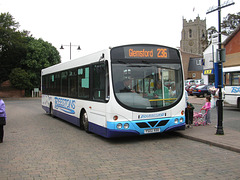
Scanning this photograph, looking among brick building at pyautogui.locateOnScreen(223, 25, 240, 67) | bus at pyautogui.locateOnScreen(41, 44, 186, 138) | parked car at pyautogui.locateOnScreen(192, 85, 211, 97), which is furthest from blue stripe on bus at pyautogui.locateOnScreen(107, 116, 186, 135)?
parked car at pyautogui.locateOnScreen(192, 85, 211, 97)

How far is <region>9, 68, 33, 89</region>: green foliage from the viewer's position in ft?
142

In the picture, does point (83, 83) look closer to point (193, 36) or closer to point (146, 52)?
point (146, 52)

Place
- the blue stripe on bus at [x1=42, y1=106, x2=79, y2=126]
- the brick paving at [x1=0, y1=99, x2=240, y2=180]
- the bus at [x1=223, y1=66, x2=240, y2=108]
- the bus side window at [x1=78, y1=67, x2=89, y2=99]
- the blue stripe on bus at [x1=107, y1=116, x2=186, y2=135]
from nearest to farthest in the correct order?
the brick paving at [x1=0, y1=99, x2=240, y2=180] < the blue stripe on bus at [x1=107, y1=116, x2=186, y2=135] < the bus side window at [x1=78, y1=67, x2=89, y2=99] < the blue stripe on bus at [x1=42, y1=106, x2=79, y2=126] < the bus at [x1=223, y1=66, x2=240, y2=108]

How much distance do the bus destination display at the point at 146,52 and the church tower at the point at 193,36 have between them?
11337cm

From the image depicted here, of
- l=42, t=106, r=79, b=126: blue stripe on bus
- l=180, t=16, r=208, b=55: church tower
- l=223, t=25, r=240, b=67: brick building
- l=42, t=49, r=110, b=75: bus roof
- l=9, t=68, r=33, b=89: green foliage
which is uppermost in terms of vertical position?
l=180, t=16, r=208, b=55: church tower

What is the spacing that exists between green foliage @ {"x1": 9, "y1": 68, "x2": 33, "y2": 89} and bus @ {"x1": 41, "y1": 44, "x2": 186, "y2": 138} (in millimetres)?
37231

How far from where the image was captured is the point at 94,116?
8508 mm

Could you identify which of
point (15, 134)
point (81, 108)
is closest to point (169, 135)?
point (81, 108)

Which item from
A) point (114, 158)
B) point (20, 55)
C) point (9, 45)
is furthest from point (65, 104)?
point (20, 55)

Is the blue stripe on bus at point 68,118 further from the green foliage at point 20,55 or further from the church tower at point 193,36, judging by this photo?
the church tower at point 193,36

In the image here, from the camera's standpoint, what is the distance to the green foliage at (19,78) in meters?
43.2

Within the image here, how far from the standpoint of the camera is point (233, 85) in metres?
17.3

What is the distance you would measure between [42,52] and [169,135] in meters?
40.7

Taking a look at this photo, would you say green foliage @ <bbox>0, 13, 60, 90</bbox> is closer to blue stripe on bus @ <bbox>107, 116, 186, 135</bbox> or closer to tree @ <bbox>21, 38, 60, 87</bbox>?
tree @ <bbox>21, 38, 60, 87</bbox>
